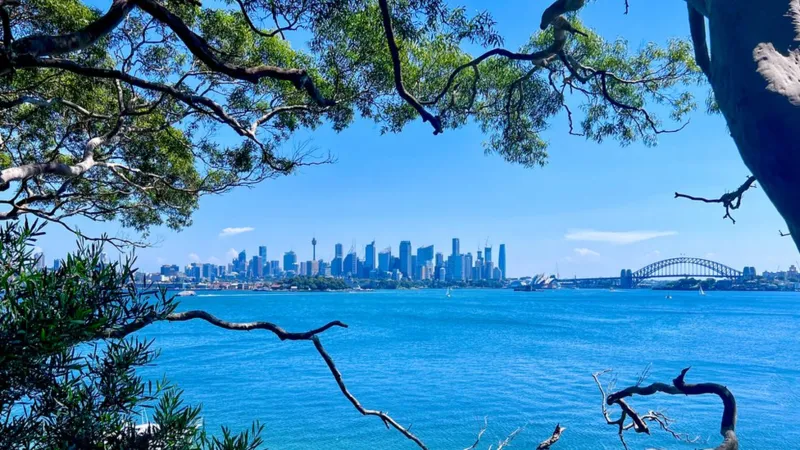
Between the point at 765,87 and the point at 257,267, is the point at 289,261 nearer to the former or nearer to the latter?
the point at 257,267

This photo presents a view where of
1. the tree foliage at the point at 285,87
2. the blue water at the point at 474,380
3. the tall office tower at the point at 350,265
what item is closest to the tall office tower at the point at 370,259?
the tall office tower at the point at 350,265

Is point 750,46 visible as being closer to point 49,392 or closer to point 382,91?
point 49,392

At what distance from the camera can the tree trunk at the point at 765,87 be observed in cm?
110

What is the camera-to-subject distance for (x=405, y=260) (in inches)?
4855

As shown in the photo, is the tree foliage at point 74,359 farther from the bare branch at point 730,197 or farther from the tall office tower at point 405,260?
the tall office tower at point 405,260

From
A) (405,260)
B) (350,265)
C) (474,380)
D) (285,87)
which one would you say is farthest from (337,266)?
(285,87)

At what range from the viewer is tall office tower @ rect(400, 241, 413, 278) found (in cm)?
12038

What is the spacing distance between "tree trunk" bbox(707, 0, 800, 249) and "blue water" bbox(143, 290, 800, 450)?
37.2ft

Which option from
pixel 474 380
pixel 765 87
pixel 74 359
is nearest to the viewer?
pixel 765 87

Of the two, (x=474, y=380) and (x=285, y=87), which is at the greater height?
(x=285, y=87)

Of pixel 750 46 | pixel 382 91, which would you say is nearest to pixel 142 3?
pixel 750 46

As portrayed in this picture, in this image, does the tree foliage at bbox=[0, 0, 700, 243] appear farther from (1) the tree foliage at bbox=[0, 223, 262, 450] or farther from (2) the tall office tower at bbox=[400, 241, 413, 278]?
(2) the tall office tower at bbox=[400, 241, 413, 278]

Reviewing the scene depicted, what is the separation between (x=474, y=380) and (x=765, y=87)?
18.4 metres

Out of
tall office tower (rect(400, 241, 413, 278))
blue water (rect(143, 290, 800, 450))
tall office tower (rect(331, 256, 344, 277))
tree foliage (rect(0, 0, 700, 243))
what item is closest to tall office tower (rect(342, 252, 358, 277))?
tall office tower (rect(331, 256, 344, 277))
